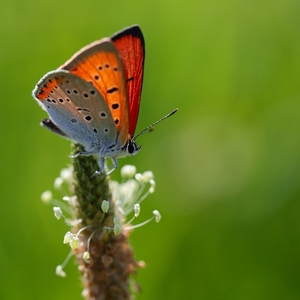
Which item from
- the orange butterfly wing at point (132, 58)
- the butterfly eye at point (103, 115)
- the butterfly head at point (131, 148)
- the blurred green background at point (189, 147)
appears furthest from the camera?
the blurred green background at point (189, 147)

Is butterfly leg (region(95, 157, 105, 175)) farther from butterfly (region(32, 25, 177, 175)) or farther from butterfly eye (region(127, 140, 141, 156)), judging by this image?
butterfly eye (region(127, 140, 141, 156))

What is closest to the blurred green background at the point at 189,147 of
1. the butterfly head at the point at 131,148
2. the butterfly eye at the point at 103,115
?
the butterfly head at the point at 131,148

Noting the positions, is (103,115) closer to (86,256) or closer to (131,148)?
(131,148)

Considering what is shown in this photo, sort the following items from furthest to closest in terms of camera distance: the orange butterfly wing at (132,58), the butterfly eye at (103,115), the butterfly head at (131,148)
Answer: the butterfly head at (131,148)
the butterfly eye at (103,115)
the orange butterfly wing at (132,58)

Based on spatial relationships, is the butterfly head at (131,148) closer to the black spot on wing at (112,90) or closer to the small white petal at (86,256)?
the black spot on wing at (112,90)

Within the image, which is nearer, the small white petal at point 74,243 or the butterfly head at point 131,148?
the small white petal at point 74,243

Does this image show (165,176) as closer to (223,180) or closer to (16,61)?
(223,180)

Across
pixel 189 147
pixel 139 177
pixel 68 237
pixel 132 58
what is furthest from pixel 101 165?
pixel 189 147

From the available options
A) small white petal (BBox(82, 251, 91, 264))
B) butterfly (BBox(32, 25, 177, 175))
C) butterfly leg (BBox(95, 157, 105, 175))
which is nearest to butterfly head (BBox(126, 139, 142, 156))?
butterfly (BBox(32, 25, 177, 175))
